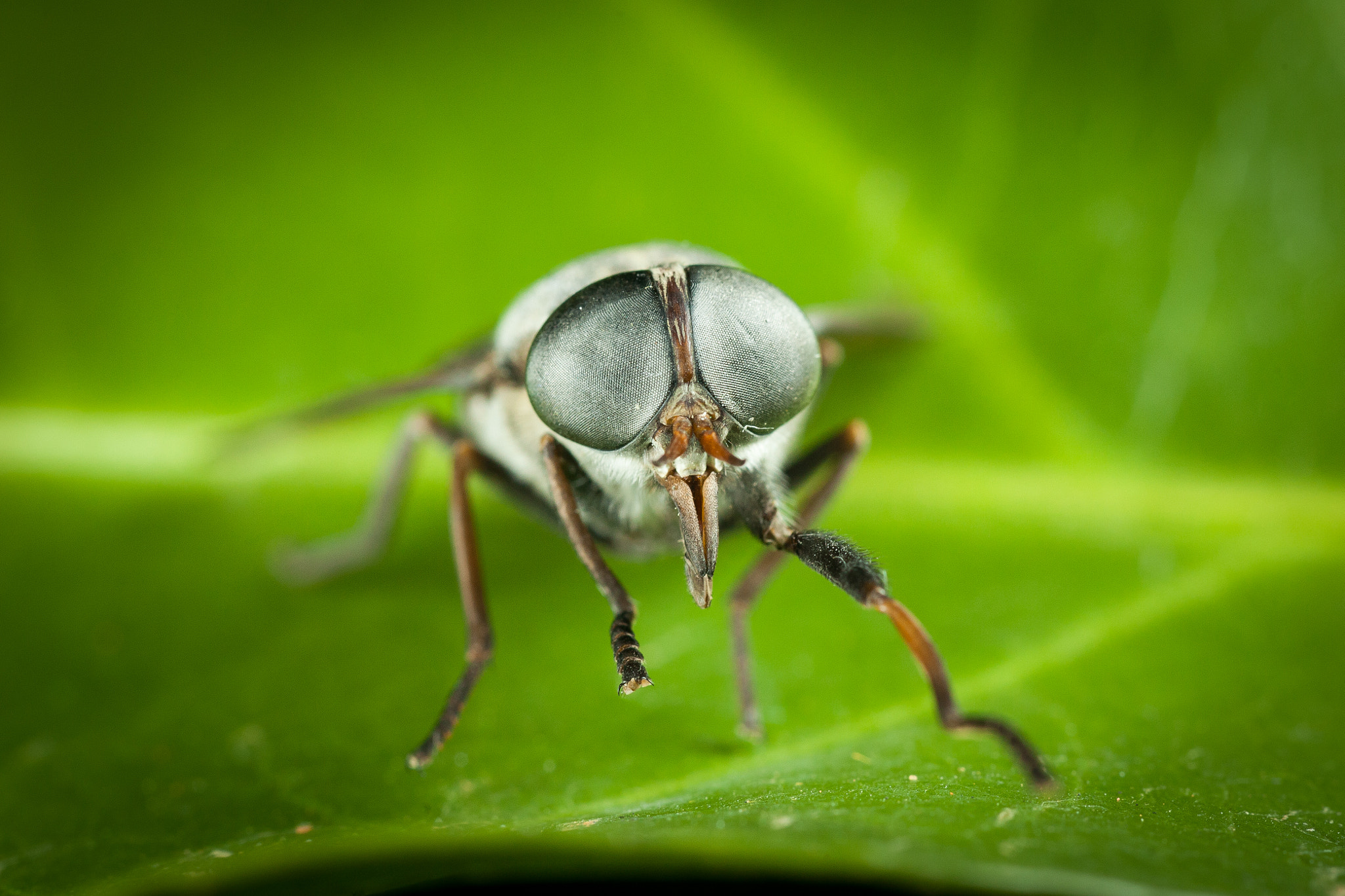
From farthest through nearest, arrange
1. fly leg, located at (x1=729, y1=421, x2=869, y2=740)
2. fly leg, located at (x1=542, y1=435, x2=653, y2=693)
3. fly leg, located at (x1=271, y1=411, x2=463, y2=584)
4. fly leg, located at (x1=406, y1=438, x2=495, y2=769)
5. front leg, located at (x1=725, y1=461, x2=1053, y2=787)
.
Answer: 1. fly leg, located at (x1=271, y1=411, x2=463, y2=584)
2. fly leg, located at (x1=729, y1=421, x2=869, y2=740)
3. fly leg, located at (x1=406, y1=438, x2=495, y2=769)
4. fly leg, located at (x1=542, y1=435, x2=653, y2=693)
5. front leg, located at (x1=725, y1=461, x2=1053, y2=787)

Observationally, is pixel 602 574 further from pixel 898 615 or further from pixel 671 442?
pixel 898 615

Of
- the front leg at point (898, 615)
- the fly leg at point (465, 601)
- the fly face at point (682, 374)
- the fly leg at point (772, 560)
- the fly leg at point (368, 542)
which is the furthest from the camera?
the fly leg at point (368, 542)

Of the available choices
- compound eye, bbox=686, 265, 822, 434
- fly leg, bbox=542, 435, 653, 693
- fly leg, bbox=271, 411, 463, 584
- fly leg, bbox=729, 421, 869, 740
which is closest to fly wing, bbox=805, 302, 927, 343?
fly leg, bbox=729, 421, 869, 740

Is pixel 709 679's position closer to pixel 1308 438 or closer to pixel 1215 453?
pixel 1215 453

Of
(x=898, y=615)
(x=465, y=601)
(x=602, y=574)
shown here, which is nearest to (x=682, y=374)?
(x=602, y=574)

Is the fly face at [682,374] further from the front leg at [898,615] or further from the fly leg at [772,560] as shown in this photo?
Answer: the fly leg at [772,560]

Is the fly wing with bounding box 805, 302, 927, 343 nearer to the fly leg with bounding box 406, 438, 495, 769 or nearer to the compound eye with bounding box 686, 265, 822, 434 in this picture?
the compound eye with bounding box 686, 265, 822, 434

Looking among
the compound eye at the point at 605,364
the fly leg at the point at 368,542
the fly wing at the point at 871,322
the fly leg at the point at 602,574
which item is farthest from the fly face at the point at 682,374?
the fly leg at the point at 368,542
